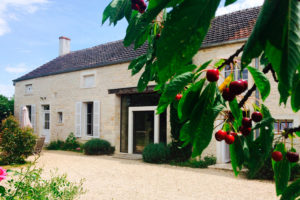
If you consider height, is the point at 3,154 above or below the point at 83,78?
below

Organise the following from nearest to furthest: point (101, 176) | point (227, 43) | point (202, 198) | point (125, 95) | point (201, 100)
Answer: point (201, 100)
point (202, 198)
point (101, 176)
point (227, 43)
point (125, 95)

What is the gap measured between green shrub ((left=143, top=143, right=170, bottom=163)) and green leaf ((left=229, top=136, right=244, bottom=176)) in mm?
8514

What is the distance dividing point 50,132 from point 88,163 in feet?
21.5

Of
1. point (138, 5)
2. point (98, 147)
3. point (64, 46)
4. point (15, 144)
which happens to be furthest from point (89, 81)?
point (138, 5)

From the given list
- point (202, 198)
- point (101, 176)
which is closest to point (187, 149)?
point (101, 176)

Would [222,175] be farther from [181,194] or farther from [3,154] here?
[3,154]

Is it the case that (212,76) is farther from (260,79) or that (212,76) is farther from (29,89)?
(29,89)

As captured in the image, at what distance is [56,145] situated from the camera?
1415 centimetres

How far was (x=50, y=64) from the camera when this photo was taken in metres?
17.3

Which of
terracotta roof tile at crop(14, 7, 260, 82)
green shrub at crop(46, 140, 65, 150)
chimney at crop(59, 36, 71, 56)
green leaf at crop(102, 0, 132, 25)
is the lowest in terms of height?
green shrub at crop(46, 140, 65, 150)

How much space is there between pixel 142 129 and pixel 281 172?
34.6ft

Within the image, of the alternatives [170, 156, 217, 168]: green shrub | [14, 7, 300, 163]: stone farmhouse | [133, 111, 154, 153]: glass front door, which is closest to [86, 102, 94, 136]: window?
[14, 7, 300, 163]: stone farmhouse

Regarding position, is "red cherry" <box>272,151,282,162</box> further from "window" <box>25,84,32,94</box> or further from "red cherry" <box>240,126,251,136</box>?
"window" <box>25,84,32,94</box>

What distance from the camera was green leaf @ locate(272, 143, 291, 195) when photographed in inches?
34.2
